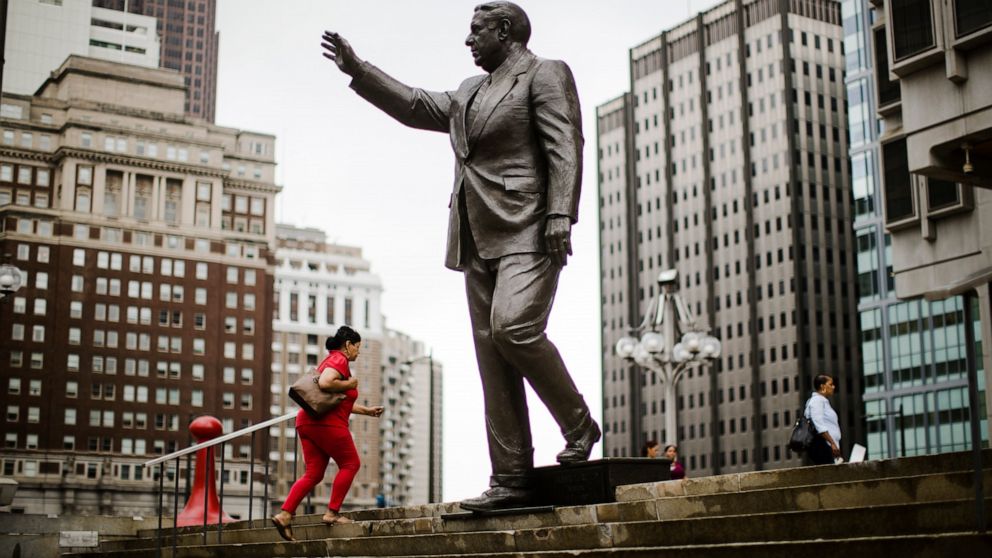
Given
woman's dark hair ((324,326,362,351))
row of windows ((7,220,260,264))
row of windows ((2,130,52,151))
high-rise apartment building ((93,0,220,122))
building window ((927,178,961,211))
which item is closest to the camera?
woman's dark hair ((324,326,362,351))

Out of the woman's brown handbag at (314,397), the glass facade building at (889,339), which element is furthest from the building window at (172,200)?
the woman's brown handbag at (314,397)

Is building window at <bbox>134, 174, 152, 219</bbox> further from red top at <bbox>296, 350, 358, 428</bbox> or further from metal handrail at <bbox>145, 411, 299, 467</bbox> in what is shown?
red top at <bbox>296, 350, 358, 428</bbox>

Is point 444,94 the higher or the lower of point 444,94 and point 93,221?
the lower

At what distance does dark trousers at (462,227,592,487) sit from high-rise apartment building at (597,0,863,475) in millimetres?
101280

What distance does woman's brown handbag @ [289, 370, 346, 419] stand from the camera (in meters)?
8.43

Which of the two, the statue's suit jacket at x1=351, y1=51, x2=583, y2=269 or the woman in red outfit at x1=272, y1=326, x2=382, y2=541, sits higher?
the statue's suit jacket at x1=351, y1=51, x2=583, y2=269

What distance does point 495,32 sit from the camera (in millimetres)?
7426

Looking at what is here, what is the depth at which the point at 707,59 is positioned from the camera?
399 feet

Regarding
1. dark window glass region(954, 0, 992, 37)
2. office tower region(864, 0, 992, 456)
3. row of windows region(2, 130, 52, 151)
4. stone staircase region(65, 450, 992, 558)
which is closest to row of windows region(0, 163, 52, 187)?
row of windows region(2, 130, 52, 151)

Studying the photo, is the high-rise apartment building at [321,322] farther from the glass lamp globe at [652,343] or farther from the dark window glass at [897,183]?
the glass lamp globe at [652,343]

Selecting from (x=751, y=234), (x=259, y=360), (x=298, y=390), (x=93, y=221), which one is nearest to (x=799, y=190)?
(x=751, y=234)

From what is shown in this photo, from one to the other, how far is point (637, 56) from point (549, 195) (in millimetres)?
126205

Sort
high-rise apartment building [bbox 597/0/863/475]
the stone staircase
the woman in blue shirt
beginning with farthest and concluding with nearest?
1. high-rise apartment building [bbox 597/0/863/475]
2. the woman in blue shirt
3. the stone staircase

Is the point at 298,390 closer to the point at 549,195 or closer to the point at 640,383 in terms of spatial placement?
the point at 549,195
